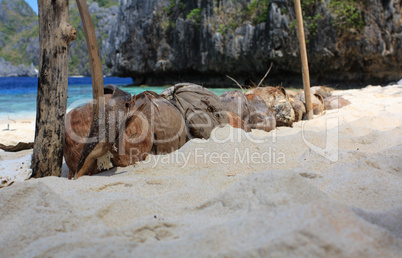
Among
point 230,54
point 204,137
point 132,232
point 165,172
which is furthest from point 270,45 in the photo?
point 132,232

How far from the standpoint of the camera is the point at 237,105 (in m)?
3.88

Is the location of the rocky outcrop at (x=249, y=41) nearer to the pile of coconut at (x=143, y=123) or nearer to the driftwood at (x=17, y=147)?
the pile of coconut at (x=143, y=123)

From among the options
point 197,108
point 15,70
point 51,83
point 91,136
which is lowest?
point 91,136

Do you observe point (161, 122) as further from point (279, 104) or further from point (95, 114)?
point (279, 104)

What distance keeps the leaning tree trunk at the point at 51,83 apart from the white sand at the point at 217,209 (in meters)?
0.25

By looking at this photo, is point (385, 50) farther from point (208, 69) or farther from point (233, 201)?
point (233, 201)

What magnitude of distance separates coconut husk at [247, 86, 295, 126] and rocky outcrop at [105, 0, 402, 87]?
17.5 feet

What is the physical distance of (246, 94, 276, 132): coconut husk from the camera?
395 cm

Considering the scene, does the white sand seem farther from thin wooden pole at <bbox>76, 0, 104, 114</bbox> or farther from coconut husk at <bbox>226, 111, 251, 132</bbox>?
coconut husk at <bbox>226, 111, 251, 132</bbox>

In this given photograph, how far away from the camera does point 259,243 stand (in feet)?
3.39

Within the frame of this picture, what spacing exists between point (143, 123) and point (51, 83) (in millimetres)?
830

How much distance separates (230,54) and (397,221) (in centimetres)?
1614

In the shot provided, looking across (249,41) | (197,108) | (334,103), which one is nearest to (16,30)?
(249,41)

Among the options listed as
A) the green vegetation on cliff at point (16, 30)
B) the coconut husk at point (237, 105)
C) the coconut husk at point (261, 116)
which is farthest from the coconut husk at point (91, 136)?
the green vegetation on cliff at point (16, 30)
